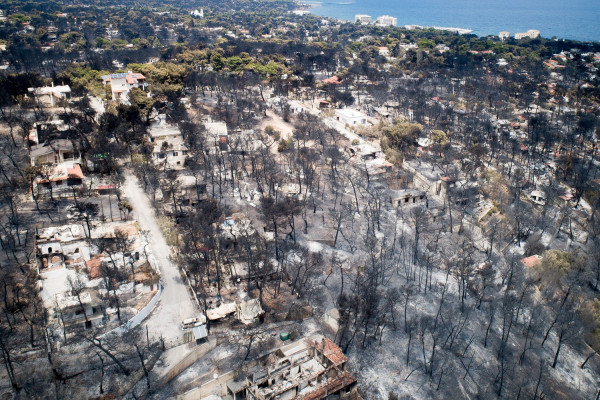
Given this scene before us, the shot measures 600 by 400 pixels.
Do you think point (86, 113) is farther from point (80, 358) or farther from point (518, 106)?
point (518, 106)

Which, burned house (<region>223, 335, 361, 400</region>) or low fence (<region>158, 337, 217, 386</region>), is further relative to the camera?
low fence (<region>158, 337, 217, 386</region>)

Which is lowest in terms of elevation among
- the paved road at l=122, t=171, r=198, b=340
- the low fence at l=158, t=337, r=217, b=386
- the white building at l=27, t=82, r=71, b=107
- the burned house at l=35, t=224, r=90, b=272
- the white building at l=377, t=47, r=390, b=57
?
the low fence at l=158, t=337, r=217, b=386

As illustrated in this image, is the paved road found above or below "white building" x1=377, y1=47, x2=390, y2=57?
below

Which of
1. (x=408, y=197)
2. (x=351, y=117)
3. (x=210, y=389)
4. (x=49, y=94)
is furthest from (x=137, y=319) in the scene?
(x=49, y=94)

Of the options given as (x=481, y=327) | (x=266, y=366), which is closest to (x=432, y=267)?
(x=481, y=327)

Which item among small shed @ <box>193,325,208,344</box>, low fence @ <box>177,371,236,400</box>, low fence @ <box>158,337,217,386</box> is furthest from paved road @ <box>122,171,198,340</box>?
low fence @ <box>177,371,236,400</box>

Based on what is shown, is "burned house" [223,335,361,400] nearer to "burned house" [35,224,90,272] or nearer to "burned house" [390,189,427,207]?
"burned house" [35,224,90,272]

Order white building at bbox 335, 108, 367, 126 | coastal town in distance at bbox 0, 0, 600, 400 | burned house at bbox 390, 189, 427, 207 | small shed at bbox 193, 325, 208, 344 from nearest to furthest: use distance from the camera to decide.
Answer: coastal town in distance at bbox 0, 0, 600, 400
small shed at bbox 193, 325, 208, 344
burned house at bbox 390, 189, 427, 207
white building at bbox 335, 108, 367, 126

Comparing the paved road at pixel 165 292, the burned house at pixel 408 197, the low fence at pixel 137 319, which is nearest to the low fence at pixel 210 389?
the paved road at pixel 165 292
